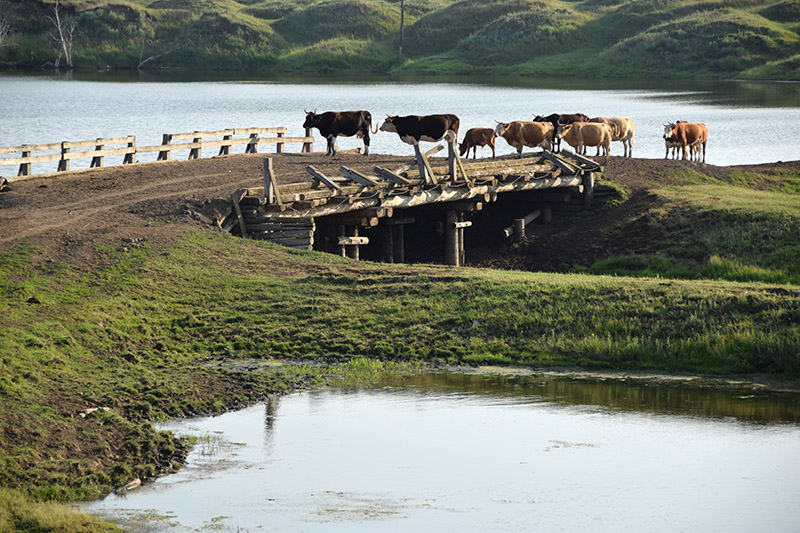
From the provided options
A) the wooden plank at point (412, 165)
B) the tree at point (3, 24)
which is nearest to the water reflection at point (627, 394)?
the wooden plank at point (412, 165)

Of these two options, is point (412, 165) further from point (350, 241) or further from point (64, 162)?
point (64, 162)

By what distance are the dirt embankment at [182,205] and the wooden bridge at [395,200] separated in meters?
0.86

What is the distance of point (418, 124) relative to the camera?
35.1 metres

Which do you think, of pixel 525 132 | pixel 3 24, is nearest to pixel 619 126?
pixel 525 132

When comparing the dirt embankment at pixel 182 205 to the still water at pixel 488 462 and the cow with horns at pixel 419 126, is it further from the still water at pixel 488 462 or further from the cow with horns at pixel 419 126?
the still water at pixel 488 462

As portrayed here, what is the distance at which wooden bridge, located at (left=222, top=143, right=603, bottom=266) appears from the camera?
24094 millimetres

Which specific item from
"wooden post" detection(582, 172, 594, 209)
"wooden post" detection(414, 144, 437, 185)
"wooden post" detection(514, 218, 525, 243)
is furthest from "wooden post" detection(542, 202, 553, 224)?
"wooden post" detection(414, 144, 437, 185)

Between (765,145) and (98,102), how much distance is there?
44.2m

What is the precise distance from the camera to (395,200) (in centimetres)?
2597

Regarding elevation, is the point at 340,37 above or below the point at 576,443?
above

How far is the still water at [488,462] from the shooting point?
1134 centimetres

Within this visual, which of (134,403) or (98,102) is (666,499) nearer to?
(134,403)

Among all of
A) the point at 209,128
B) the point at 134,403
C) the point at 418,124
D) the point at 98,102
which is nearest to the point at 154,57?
the point at 98,102

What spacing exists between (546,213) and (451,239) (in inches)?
185
